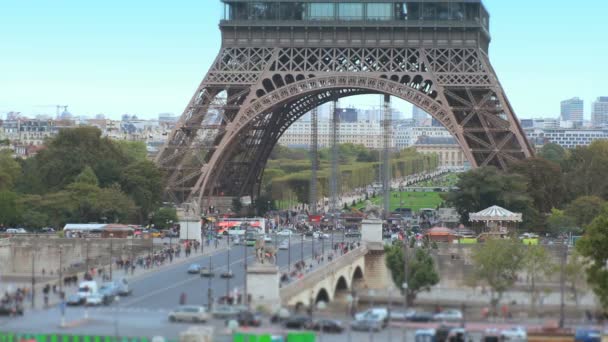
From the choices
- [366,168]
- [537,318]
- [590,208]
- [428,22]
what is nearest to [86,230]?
[428,22]

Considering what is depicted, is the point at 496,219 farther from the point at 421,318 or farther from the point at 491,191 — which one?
the point at 421,318

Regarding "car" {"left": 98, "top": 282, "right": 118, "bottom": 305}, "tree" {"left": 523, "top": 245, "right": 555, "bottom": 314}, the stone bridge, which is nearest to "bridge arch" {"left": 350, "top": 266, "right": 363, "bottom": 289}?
the stone bridge

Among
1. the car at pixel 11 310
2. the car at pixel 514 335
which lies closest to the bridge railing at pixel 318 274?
the car at pixel 514 335

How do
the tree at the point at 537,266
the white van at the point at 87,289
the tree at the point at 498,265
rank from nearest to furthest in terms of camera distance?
1. the white van at the point at 87,289
2. the tree at the point at 498,265
3. the tree at the point at 537,266

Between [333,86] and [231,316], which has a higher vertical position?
[333,86]

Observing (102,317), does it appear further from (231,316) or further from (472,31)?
(472,31)

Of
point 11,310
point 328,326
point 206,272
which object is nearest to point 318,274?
point 206,272

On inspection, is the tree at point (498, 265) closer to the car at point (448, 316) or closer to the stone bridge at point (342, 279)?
the stone bridge at point (342, 279)
